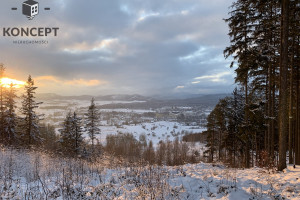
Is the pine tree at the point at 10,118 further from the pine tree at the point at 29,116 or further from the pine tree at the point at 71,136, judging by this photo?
the pine tree at the point at 71,136

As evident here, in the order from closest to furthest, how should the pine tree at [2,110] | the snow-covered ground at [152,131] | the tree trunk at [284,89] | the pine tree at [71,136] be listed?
the tree trunk at [284,89] < the pine tree at [2,110] < the pine tree at [71,136] < the snow-covered ground at [152,131]

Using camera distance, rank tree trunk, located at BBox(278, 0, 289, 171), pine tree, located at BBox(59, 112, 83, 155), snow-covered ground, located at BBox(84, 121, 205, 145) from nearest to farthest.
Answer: tree trunk, located at BBox(278, 0, 289, 171)
pine tree, located at BBox(59, 112, 83, 155)
snow-covered ground, located at BBox(84, 121, 205, 145)

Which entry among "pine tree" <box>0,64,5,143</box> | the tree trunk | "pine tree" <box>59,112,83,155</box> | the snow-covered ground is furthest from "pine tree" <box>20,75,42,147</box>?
the snow-covered ground

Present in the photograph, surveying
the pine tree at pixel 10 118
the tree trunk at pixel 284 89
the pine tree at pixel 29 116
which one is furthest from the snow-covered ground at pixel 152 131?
the tree trunk at pixel 284 89

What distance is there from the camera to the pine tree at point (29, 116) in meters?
23.2

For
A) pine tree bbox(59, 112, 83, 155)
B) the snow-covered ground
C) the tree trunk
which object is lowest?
the snow-covered ground

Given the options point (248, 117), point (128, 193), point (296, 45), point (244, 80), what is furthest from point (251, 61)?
point (128, 193)

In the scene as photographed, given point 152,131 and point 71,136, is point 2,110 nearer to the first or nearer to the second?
point 71,136

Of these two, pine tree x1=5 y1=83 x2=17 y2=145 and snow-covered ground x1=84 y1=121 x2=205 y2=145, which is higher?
pine tree x1=5 y1=83 x2=17 y2=145

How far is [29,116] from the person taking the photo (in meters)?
23.5

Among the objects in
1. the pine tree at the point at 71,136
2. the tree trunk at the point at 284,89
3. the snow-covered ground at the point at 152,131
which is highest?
the tree trunk at the point at 284,89

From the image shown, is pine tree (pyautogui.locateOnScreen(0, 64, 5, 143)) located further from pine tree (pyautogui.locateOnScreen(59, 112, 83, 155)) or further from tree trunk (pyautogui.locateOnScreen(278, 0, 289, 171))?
tree trunk (pyautogui.locateOnScreen(278, 0, 289, 171))

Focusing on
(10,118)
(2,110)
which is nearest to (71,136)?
(10,118)

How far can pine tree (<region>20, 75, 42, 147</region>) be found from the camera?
23250 millimetres
